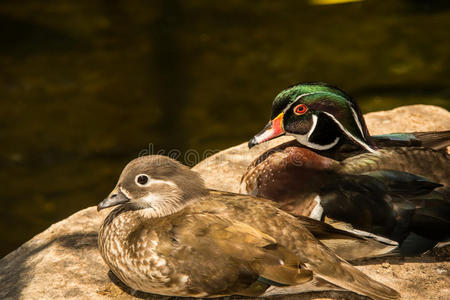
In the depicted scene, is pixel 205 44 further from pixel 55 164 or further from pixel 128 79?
pixel 55 164

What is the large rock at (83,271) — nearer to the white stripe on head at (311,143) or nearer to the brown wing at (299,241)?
the brown wing at (299,241)

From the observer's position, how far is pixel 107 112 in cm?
624

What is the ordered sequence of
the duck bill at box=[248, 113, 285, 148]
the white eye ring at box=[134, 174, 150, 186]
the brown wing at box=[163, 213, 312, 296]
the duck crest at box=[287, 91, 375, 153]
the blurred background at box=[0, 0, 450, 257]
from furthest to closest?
the blurred background at box=[0, 0, 450, 257], the duck bill at box=[248, 113, 285, 148], the duck crest at box=[287, 91, 375, 153], the white eye ring at box=[134, 174, 150, 186], the brown wing at box=[163, 213, 312, 296]

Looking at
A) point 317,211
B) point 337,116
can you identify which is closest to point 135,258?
point 317,211

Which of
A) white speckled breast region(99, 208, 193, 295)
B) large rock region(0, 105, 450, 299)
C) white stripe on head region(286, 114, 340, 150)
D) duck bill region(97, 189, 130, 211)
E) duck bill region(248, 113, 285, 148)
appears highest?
duck bill region(248, 113, 285, 148)

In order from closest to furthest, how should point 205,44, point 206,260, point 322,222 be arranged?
point 206,260, point 322,222, point 205,44

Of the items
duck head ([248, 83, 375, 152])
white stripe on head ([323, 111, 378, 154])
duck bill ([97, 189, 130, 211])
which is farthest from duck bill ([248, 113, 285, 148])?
duck bill ([97, 189, 130, 211])

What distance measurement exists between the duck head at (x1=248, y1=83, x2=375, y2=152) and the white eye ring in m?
0.67

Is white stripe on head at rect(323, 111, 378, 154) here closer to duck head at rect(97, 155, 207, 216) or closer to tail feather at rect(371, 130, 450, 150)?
tail feather at rect(371, 130, 450, 150)

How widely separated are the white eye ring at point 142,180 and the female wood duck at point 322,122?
65cm

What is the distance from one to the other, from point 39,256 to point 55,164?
2324mm

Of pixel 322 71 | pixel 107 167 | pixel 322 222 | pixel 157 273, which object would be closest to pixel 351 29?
pixel 322 71

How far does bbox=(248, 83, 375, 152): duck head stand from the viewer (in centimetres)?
331

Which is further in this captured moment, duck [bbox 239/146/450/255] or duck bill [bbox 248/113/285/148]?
duck bill [bbox 248/113/285/148]
